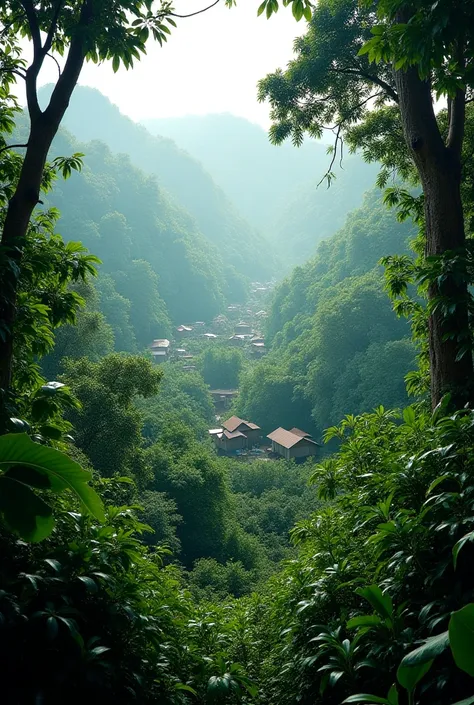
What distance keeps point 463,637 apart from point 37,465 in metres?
0.47

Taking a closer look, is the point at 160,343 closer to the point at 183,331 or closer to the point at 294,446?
the point at 183,331

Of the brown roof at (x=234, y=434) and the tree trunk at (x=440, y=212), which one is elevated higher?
the brown roof at (x=234, y=434)

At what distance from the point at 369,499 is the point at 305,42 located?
5285mm

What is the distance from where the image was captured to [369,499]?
266cm

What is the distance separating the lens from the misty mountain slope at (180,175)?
2899 inches

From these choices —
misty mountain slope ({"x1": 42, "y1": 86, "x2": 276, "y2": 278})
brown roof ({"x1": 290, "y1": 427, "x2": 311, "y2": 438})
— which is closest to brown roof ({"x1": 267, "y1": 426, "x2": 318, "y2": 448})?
brown roof ({"x1": 290, "y1": 427, "x2": 311, "y2": 438})

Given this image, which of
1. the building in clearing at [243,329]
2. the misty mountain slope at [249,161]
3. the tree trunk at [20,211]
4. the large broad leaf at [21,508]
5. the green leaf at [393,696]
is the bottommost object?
the green leaf at [393,696]

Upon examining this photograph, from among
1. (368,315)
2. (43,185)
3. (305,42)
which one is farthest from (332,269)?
(43,185)

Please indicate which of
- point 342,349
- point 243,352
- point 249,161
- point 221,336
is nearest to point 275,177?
point 249,161

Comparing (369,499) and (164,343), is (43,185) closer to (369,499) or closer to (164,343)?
(369,499)

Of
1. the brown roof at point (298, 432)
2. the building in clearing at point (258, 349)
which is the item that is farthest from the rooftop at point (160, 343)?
the brown roof at point (298, 432)

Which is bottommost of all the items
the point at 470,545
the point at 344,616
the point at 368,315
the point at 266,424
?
the point at 344,616

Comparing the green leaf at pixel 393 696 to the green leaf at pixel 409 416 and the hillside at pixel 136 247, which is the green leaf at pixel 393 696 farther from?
the hillside at pixel 136 247

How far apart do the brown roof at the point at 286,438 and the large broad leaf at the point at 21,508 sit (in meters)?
25.0
